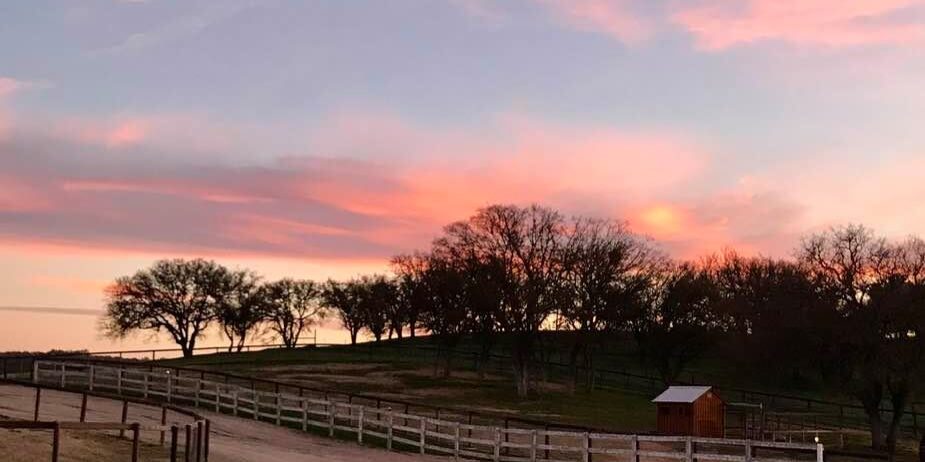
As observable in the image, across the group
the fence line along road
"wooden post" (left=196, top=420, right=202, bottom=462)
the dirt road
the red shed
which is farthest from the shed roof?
"wooden post" (left=196, top=420, right=202, bottom=462)

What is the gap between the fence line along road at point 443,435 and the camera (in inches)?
1068

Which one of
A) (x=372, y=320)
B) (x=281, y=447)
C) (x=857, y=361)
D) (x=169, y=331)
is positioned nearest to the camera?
(x=281, y=447)

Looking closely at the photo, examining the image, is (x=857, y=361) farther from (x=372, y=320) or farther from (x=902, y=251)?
(x=372, y=320)

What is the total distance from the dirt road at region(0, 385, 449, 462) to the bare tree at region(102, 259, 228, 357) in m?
65.5

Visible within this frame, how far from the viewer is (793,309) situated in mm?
52406

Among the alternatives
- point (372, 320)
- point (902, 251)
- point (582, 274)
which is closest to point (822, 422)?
point (902, 251)

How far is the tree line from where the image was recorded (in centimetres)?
4803

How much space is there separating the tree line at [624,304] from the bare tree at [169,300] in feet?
0.47

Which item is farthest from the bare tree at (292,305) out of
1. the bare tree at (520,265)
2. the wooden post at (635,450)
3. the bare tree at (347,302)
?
the wooden post at (635,450)

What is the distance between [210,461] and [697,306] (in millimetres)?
65844

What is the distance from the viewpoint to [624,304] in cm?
7119

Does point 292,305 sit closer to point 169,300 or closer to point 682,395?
point 169,300

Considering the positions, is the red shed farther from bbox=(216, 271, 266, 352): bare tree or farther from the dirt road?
bbox=(216, 271, 266, 352): bare tree

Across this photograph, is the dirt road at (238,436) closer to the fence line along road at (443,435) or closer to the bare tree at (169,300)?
the fence line along road at (443,435)
